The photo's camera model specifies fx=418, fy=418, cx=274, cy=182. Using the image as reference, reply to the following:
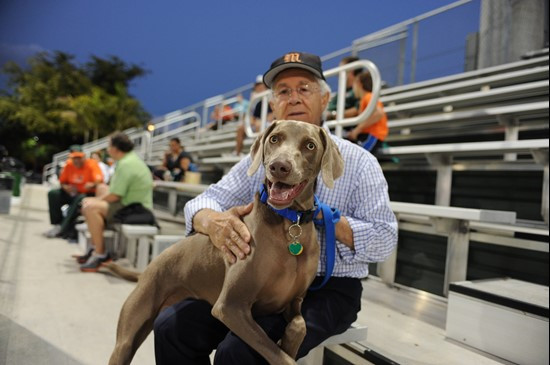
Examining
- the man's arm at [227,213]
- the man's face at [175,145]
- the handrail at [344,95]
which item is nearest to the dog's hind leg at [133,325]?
the man's arm at [227,213]

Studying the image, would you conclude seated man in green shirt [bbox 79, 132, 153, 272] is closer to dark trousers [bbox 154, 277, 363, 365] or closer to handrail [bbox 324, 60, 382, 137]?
handrail [bbox 324, 60, 382, 137]

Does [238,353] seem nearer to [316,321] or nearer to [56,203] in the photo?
[316,321]

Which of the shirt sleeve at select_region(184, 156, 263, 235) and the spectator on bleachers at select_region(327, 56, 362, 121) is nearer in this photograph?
the shirt sleeve at select_region(184, 156, 263, 235)

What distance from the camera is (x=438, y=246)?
264cm

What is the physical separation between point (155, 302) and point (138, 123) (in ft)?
65.0

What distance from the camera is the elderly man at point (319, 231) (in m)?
1.24

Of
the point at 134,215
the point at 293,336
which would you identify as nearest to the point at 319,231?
the point at 293,336

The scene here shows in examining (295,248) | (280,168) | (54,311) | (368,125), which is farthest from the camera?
(368,125)

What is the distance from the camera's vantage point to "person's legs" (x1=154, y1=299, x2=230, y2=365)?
49.7 inches

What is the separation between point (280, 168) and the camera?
3.11ft

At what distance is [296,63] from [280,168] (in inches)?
21.8

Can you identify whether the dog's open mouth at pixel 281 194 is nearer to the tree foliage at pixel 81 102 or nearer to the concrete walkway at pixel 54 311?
the concrete walkway at pixel 54 311

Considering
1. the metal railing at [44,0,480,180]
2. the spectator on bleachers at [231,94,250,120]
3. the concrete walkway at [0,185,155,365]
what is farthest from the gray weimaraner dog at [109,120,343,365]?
the spectator on bleachers at [231,94,250,120]

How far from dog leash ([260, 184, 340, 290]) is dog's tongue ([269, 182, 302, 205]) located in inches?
3.7
